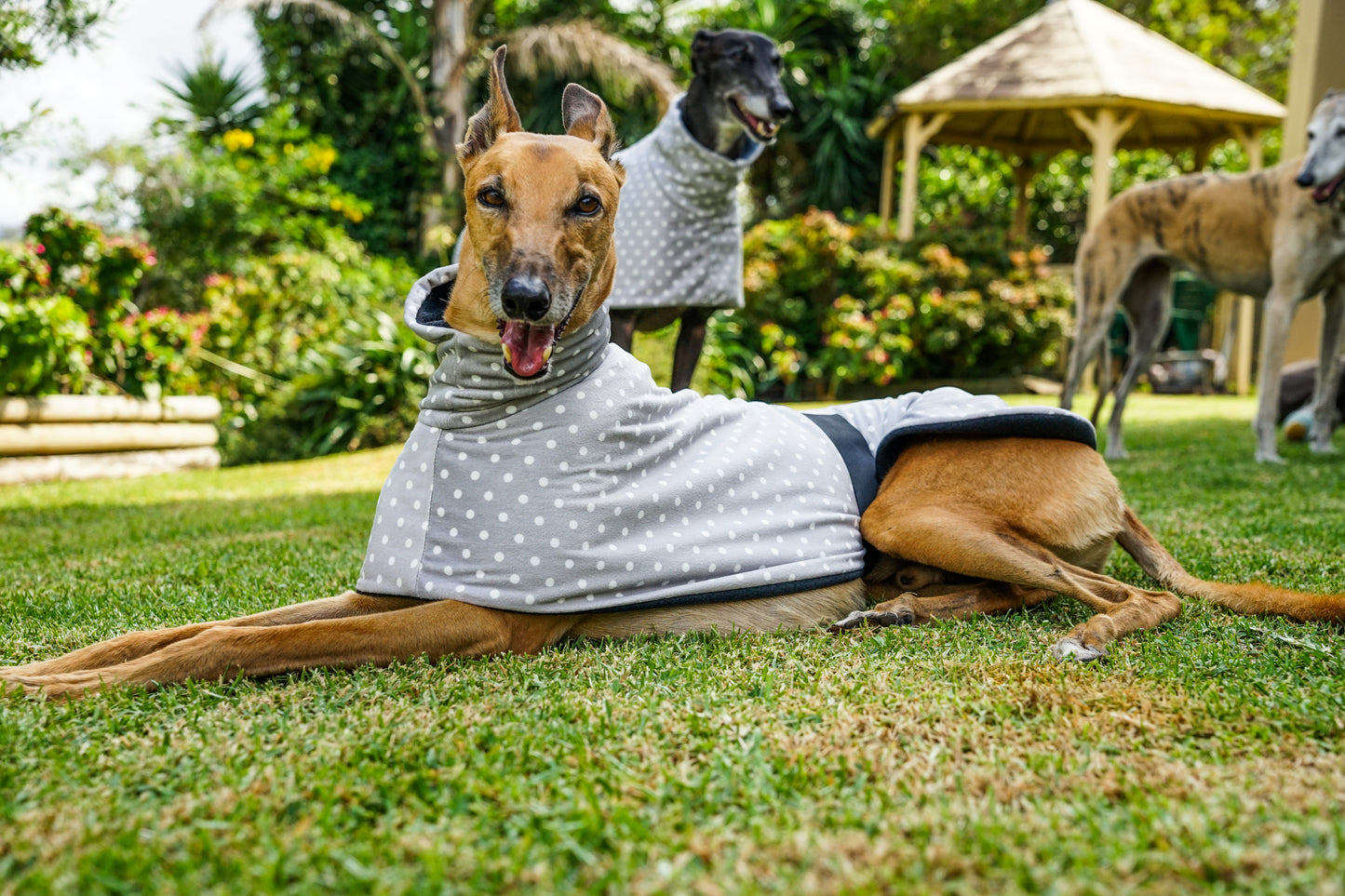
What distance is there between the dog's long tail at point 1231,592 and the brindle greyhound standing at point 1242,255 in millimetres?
3730

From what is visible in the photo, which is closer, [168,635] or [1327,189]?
[168,635]

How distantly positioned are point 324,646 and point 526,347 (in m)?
0.81

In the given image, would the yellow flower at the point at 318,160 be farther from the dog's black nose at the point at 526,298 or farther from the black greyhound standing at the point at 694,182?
the dog's black nose at the point at 526,298

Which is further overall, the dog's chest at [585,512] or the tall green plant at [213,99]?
the tall green plant at [213,99]

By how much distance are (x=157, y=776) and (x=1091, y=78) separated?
547 inches

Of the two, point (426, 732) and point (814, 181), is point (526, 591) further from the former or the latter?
point (814, 181)

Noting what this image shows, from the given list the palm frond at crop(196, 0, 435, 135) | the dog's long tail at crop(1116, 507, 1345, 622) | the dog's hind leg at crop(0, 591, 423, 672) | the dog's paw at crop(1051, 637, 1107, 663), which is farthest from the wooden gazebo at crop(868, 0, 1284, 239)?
the dog's hind leg at crop(0, 591, 423, 672)

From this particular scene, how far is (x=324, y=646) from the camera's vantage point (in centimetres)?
210

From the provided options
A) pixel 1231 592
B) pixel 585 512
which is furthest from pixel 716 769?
pixel 1231 592

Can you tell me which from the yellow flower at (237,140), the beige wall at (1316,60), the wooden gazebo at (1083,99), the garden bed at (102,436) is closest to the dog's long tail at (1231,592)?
the garden bed at (102,436)

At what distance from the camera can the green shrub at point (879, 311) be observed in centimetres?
1151

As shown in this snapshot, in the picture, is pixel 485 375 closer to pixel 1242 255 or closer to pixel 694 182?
pixel 694 182

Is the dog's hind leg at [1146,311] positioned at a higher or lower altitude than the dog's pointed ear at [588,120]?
lower

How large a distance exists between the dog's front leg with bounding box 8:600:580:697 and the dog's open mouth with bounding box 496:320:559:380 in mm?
568
